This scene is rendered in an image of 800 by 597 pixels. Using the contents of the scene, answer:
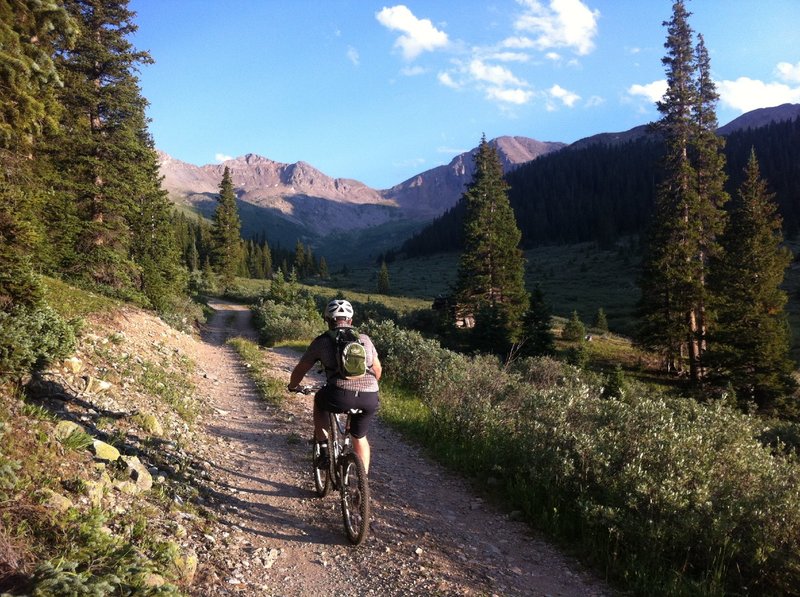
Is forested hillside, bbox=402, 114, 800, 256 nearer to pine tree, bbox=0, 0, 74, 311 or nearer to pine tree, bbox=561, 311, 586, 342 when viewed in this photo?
pine tree, bbox=561, 311, 586, 342

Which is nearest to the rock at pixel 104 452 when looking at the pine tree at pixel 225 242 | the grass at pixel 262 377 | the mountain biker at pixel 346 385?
the mountain biker at pixel 346 385

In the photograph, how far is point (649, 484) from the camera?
5109mm

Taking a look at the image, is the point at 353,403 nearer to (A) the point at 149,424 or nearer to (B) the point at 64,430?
(B) the point at 64,430

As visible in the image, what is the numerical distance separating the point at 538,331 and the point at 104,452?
93.2ft

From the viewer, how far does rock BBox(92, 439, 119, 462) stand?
16.0 feet

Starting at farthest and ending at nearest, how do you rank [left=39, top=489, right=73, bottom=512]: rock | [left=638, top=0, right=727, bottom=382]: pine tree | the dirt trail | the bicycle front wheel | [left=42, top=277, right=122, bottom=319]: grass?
1. [left=638, top=0, right=727, bottom=382]: pine tree
2. [left=42, top=277, right=122, bottom=319]: grass
3. the bicycle front wheel
4. the dirt trail
5. [left=39, top=489, right=73, bottom=512]: rock

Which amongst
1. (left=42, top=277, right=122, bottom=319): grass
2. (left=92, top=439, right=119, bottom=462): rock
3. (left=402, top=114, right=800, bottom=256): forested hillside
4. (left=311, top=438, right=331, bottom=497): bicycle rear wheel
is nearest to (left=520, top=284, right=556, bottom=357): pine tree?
(left=42, top=277, right=122, bottom=319): grass

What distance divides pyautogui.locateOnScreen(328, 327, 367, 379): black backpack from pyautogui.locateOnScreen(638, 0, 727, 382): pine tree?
27.8m

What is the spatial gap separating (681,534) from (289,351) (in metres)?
16.9

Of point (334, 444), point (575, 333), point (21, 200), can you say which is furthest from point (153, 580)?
point (575, 333)

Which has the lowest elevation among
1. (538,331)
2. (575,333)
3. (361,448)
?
(575,333)

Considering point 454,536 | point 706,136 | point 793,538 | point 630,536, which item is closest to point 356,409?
point 454,536

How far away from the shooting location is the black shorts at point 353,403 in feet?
16.0

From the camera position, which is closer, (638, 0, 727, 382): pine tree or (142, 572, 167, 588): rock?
(142, 572, 167, 588): rock
